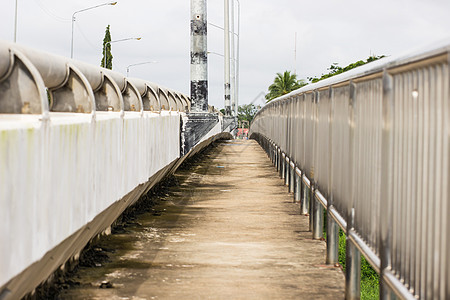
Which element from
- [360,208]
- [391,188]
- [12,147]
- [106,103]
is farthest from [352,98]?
[106,103]

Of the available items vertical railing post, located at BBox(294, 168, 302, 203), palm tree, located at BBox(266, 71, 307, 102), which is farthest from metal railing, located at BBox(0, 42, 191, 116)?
palm tree, located at BBox(266, 71, 307, 102)

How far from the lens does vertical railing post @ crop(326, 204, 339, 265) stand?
7.37m

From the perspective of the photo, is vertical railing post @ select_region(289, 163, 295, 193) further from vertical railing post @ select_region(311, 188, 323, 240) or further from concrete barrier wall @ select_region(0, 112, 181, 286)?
concrete barrier wall @ select_region(0, 112, 181, 286)

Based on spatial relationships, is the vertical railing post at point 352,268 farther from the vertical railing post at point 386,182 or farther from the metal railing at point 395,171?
the vertical railing post at point 386,182

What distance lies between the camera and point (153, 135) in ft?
33.7

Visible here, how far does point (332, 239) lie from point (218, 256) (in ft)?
4.33

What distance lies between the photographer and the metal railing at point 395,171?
3.48 metres

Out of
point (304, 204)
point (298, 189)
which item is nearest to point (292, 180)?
point (298, 189)

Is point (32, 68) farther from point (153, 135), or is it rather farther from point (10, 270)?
point (153, 135)

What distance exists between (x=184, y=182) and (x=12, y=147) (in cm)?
1184

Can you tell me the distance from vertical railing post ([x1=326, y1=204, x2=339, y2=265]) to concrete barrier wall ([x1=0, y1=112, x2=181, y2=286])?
2100mm

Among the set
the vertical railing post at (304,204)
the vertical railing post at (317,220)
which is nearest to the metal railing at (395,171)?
the vertical railing post at (317,220)

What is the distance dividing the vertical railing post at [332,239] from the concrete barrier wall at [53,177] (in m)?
2.10

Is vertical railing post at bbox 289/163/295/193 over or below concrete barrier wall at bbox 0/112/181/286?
below
